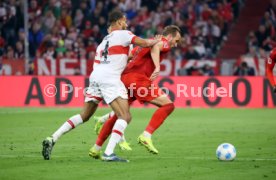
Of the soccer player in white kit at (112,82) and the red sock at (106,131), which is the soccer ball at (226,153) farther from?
the red sock at (106,131)

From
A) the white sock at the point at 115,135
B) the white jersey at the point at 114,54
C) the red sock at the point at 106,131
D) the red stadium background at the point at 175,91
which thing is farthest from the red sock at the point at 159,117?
the red stadium background at the point at 175,91

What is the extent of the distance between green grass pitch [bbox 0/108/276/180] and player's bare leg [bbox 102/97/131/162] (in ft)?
0.87

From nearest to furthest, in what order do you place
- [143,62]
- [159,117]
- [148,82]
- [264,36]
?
[159,117], [148,82], [143,62], [264,36]

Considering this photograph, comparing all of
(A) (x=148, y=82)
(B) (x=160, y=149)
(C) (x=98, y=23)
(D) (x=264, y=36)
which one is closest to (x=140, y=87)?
(A) (x=148, y=82)

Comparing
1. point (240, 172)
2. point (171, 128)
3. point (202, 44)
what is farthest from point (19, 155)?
point (202, 44)

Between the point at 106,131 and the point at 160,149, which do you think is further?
the point at 160,149

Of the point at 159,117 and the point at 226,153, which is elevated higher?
the point at 159,117

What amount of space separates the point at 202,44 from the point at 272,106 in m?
5.29

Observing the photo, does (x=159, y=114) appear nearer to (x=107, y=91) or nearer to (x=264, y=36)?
(x=107, y=91)

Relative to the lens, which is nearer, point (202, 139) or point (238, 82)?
point (202, 139)

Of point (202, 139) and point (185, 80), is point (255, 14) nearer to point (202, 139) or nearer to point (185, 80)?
point (185, 80)

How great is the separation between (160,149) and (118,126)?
228 cm

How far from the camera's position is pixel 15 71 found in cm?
2767

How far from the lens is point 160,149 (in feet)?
45.6
